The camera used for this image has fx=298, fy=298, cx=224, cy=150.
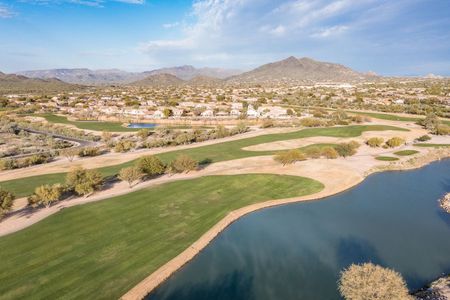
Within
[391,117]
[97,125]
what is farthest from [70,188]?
[391,117]

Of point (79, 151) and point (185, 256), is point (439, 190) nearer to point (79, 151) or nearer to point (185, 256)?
point (185, 256)

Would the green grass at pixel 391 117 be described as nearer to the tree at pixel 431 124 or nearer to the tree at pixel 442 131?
the tree at pixel 431 124

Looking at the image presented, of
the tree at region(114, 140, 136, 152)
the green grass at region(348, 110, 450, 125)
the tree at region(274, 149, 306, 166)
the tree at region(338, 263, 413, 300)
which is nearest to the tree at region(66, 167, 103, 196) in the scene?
the tree at region(114, 140, 136, 152)

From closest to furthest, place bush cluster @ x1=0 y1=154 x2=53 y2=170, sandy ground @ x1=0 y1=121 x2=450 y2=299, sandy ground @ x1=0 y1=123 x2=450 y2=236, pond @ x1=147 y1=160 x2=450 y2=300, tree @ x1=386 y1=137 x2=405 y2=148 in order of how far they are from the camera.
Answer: pond @ x1=147 y1=160 x2=450 y2=300 < sandy ground @ x1=0 y1=121 x2=450 y2=299 < sandy ground @ x1=0 y1=123 x2=450 y2=236 < bush cluster @ x1=0 y1=154 x2=53 y2=170 < tree @ x1=386 y1=137 x2=405 y2=148

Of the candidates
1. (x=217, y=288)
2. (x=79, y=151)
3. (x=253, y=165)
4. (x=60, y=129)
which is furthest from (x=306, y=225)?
(x=60, y=129)

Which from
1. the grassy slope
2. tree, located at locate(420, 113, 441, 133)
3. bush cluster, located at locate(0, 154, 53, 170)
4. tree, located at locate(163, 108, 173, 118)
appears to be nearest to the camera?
the grassy slope

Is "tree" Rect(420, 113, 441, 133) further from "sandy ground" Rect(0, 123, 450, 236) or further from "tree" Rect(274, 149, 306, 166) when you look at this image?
"tree" Rect(274, 149, 306, 166)

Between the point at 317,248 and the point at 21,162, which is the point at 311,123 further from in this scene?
the point at 21,162
